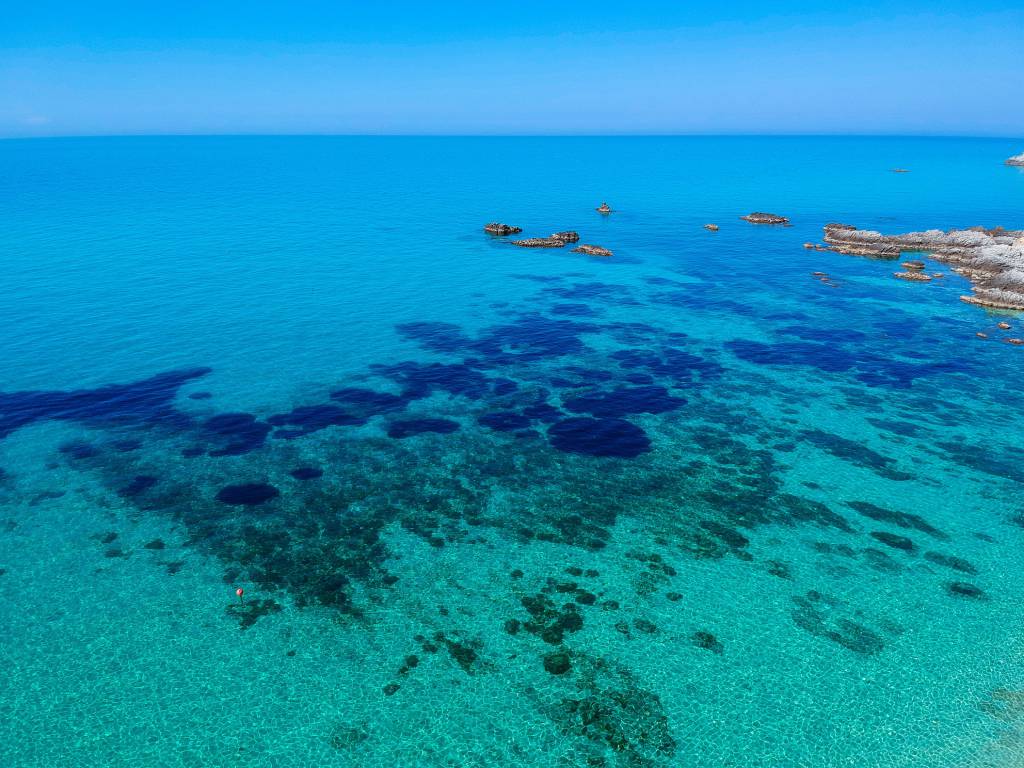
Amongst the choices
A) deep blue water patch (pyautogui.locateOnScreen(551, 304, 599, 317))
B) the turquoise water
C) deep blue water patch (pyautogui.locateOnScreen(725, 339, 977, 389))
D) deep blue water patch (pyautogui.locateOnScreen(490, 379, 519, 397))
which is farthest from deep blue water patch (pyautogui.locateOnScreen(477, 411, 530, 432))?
deep blue water patch (pyautogui.locateOnScreen(551, 304, 599, 317))

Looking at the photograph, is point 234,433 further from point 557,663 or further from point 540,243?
point 540,243

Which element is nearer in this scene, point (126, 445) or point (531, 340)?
point (126, 445)

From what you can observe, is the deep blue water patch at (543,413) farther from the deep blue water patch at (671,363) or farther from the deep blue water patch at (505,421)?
the deep blue water patch at (671,363)

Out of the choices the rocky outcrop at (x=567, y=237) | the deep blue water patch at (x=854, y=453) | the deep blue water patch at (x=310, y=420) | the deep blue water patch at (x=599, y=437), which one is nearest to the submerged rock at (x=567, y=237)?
the rocky outcrop at (x=567, y=237)

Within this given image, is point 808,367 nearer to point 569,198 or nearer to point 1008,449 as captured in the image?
point 1008,449

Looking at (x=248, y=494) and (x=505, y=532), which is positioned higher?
(x=248, y=494)

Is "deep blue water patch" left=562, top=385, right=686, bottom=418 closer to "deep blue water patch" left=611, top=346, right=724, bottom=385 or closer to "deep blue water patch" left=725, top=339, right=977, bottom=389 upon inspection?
"deep blue water patch" left=611, top=346, right=724, bottom=385

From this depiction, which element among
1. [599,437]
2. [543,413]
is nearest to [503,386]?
[543,413]

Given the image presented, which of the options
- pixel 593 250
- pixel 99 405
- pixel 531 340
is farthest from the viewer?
pixel 593 250
